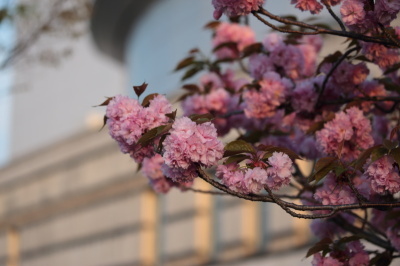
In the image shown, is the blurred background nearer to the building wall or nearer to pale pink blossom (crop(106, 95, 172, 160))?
the building wall

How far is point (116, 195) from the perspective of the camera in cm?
1719

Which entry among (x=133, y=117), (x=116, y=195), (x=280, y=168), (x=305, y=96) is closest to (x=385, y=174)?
(x=280, y=168)

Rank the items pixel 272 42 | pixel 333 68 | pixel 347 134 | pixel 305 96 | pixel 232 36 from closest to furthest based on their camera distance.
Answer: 1. pixel 347 134
2. pixel 333 68
3. pixel 305 96
4. pixel 272 42
5. pixel 232 36

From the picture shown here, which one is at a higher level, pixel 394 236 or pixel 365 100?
pixel 365 100

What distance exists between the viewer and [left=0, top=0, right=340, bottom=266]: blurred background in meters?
12.0

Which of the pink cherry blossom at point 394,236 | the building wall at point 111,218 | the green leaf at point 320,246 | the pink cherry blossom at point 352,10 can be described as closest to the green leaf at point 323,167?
the green leaf at point 320,246

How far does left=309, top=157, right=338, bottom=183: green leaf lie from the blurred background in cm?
557

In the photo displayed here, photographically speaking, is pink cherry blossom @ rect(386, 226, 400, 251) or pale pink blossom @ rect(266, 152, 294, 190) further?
pink cherry blossom @ rect(386, 226, 400, 251)

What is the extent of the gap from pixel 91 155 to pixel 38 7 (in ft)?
25.2

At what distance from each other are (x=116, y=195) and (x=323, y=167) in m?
A: 13.6

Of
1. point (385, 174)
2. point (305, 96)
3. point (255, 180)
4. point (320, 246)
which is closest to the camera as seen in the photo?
point (255, 180)

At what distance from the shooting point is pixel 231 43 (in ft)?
18.4

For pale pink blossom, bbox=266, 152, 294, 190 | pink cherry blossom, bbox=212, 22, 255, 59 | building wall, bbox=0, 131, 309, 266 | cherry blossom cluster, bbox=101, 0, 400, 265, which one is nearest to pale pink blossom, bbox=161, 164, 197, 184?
cherry blossom cluster, bbox=101, 0, 400, 265

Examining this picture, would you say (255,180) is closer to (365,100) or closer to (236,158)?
(236,158)
